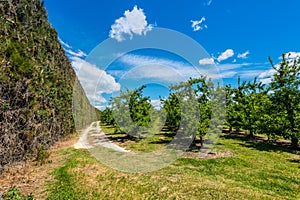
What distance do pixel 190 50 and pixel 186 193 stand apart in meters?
7.66

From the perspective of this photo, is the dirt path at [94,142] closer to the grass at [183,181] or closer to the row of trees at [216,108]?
the row of trees at [216,108]

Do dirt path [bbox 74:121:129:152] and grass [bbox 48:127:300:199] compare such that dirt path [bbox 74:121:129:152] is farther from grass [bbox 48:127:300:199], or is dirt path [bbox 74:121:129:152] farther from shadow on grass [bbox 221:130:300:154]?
shadow on grass [bbox 221:130:300:154]

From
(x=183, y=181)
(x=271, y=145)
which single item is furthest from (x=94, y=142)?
(x=271, y=145)

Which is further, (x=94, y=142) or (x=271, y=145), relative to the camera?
(x=94, y=142)

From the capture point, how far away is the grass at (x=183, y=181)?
17.1 feet

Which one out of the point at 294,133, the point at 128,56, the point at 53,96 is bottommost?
the point at 294,133

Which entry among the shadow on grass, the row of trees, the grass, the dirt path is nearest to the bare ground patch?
the grass

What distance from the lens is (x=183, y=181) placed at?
6.16 metres

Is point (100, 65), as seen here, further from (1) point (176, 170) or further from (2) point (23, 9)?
(1) point (176, 170)

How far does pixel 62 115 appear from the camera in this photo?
1684 cm

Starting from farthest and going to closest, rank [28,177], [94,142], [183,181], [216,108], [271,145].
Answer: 1. [94,142]
2. [271,145]
3. [216,108]
4. [28,177]
5. [183,181]

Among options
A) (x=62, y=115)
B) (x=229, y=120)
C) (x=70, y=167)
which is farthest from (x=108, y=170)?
(x=229, y=120)

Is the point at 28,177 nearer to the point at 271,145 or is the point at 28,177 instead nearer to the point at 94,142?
the point at 94,142

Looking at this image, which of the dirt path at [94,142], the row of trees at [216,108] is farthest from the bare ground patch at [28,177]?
the row of trees at [216,108]
